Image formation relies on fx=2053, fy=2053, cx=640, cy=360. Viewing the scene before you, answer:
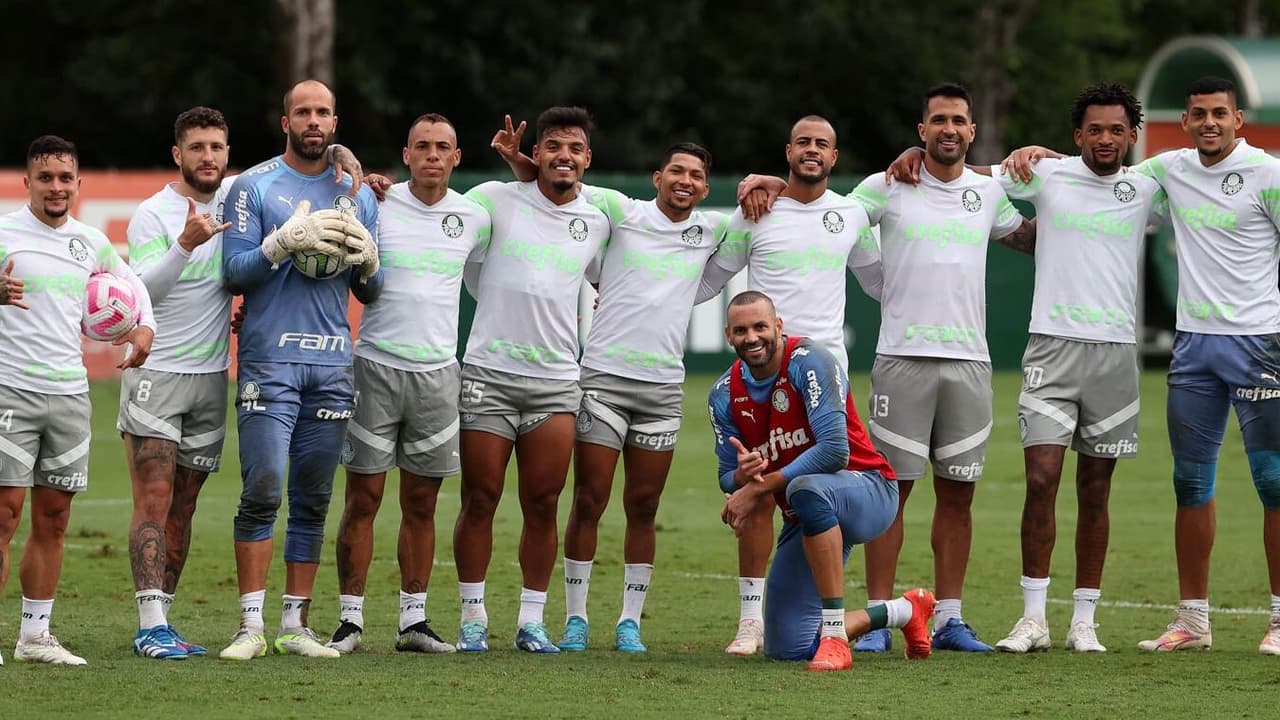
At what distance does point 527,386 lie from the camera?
371 inches

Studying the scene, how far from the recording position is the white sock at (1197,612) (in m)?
9.66

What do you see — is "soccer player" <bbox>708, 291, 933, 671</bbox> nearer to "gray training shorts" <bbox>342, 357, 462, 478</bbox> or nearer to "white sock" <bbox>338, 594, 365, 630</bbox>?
"gray training shorts" <bbox>342, 357, 462, 478</bbox>

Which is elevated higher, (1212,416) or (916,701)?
(1212,416)

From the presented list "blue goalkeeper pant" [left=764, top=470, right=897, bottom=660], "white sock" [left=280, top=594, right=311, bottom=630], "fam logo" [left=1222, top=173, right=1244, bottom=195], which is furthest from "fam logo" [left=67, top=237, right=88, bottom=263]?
"fam logo" [left=1222, top=173, right=1244, bottom=195]

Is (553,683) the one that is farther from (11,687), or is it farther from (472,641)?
(11,687)

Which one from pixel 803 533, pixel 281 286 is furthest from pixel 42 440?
pixel 803 533

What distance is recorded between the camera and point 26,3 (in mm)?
34969

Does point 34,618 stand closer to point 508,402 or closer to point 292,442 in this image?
point 292,442

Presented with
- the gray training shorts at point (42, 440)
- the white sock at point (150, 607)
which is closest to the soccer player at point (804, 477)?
the white sock at point (150, 607)

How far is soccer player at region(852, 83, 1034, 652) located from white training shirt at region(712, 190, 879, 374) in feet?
0.67

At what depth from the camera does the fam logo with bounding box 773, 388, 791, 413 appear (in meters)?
8.99

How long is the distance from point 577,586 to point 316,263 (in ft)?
6.60

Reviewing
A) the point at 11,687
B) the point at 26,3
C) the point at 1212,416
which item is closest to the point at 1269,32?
the point at 26,3

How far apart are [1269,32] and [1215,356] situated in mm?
42105
